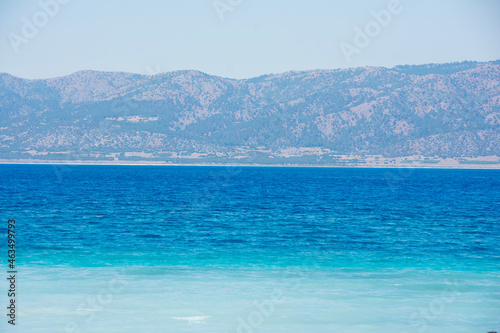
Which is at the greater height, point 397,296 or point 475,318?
point 397,296

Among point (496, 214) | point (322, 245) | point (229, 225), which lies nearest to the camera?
point (322, 245)

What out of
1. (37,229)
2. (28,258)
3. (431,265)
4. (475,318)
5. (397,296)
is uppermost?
(37,229)

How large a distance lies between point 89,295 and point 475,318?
1445 cm

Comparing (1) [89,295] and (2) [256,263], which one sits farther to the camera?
(2) [256,263]

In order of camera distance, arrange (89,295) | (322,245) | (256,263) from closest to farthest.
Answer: (89,295) < (256,263) < (322,245)

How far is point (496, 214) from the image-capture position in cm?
6569

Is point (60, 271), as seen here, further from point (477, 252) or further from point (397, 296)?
point (477, 252)

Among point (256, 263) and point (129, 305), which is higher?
point (256, 263)

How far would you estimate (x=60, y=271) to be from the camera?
28.7 metres

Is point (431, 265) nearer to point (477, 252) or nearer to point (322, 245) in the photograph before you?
point (477, 252)

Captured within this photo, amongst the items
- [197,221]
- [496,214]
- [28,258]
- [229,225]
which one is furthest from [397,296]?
[496,214]

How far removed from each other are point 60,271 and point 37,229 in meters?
19.2

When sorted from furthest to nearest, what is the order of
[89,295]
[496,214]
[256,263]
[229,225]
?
[496,214], [229,225], [256,263], [89,295]

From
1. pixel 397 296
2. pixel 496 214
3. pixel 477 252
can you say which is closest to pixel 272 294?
pixel 397 296
